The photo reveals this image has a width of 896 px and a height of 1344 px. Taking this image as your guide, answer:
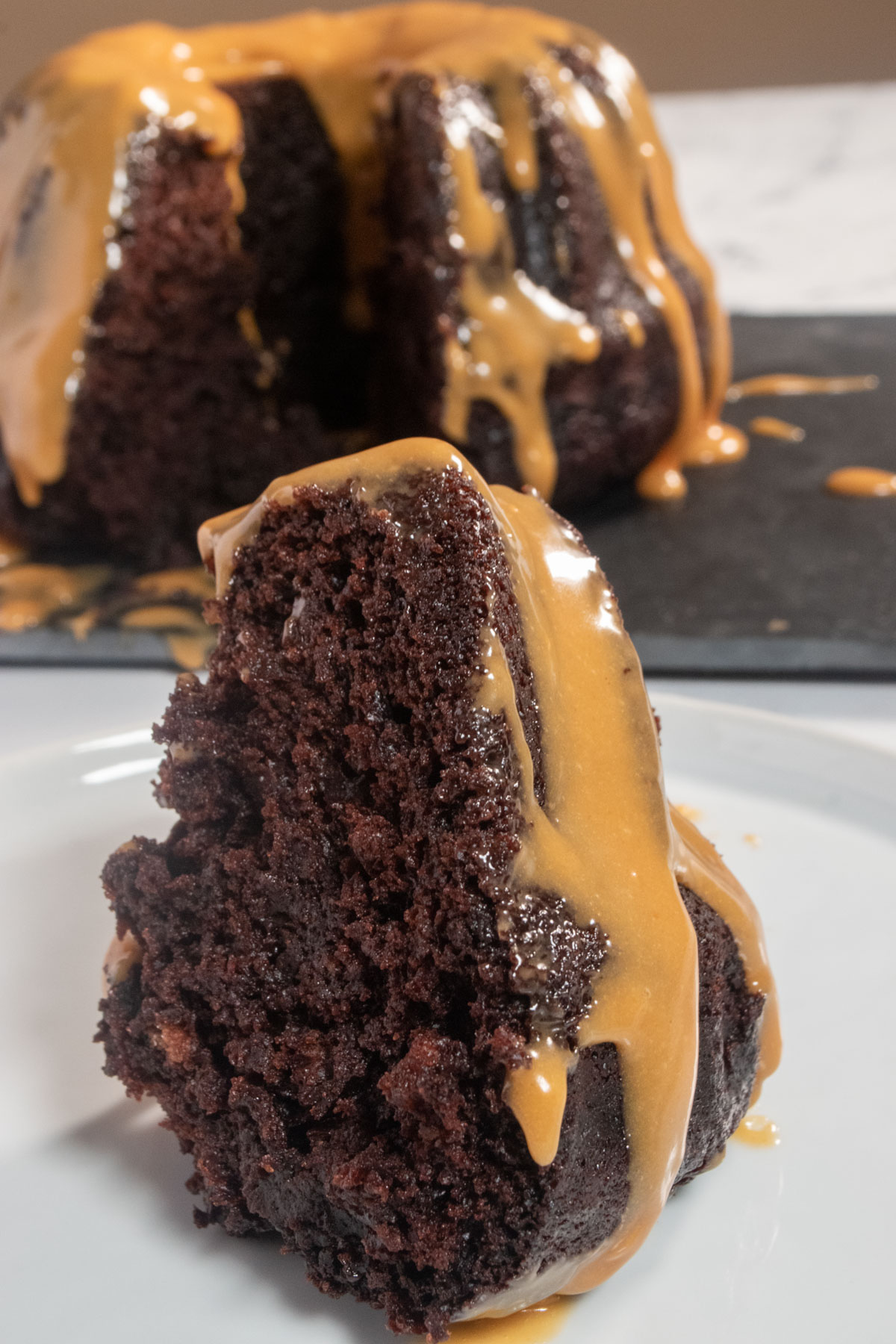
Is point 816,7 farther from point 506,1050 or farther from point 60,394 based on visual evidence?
point 506,1050

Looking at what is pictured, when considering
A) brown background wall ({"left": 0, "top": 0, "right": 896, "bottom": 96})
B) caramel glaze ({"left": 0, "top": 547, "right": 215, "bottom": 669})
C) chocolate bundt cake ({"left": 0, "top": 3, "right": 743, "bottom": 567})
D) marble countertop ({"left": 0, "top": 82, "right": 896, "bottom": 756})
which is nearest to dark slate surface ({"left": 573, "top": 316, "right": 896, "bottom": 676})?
chocolate bundt cake ({"left": 0, "top": 3, "right": 743, "bottom": 567})

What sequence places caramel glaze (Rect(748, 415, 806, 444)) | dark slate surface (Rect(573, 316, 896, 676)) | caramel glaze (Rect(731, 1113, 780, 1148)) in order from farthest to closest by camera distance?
caramel glaze (Rect(748, 415, 806, 444))
dark slate surface (Rect(573, 316, 896, 676))
caramel glaze (Rect(731, 1113, 780, 1148))

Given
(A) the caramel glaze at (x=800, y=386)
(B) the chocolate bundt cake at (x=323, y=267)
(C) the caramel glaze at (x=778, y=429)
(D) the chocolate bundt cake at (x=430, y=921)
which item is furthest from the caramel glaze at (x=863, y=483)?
(D) the chocolate bundt cake at (x=430, y=921)

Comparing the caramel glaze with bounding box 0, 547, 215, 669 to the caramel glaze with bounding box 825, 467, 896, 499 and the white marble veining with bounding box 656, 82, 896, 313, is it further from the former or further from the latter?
the white marble veining with bounding box 656, 82, 896, 313

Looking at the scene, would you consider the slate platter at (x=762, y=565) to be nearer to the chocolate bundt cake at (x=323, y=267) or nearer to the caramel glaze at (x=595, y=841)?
the chocolate bundt cake at (x=323, y=267)

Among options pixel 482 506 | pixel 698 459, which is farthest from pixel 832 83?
pixel 482 506

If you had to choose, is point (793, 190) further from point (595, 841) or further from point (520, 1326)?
point (520, 1326)

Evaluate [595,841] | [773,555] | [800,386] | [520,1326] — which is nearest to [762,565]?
[773,555]

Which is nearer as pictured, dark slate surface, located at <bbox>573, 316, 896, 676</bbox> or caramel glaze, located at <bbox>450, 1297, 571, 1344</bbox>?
caramel glaze, located at <bbox>450, 1297, 571, 1344</bbox>
